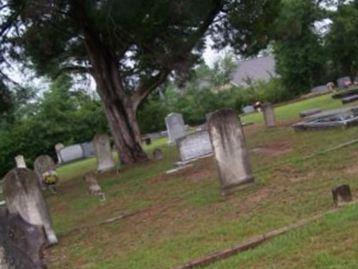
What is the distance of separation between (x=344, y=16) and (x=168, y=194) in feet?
125

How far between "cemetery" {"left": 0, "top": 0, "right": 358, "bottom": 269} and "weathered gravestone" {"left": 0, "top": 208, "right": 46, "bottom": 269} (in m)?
0.01

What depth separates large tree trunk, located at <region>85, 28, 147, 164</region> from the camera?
2300 centimetres

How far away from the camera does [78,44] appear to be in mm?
24797

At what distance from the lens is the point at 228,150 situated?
1180cm

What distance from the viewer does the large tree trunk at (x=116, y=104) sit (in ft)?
75.5

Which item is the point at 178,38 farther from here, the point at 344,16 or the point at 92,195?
the point at 344,16

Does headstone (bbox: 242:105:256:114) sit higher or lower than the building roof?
lower

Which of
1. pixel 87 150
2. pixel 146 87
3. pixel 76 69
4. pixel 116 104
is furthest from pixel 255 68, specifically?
pixel 116 104

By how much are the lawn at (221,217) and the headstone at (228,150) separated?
30cm

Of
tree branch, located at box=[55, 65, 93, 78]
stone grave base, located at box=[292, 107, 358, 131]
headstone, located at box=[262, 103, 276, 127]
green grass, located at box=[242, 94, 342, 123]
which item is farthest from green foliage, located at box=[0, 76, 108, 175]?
stone grave base, located at box=[292, 107, 358, 131]

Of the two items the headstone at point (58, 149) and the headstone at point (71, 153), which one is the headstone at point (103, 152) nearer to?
the headstone at point (71, 153)

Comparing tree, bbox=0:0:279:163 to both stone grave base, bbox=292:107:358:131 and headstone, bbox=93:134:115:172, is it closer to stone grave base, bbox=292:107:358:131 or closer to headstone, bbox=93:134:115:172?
headstone, bbox=93:134:115:172

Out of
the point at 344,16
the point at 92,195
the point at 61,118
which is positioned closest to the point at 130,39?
the point at 92,195

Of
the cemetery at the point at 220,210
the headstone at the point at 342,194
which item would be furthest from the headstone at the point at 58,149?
the headstone at the point at 342,194
